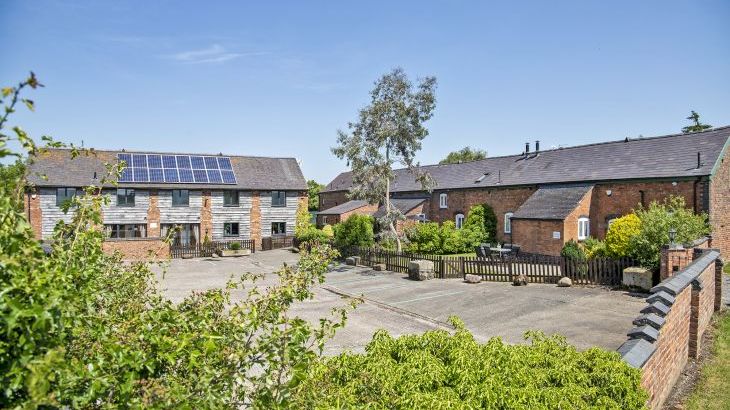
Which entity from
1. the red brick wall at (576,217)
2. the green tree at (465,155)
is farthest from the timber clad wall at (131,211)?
the green tree at (465,155)

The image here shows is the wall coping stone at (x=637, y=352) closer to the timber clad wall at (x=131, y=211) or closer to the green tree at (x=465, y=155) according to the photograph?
the timber clad wall at (x=131, y=211)

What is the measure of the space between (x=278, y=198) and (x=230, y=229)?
498cm

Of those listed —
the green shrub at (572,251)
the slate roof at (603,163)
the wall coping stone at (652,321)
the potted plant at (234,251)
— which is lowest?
the potted plant at (234,251)

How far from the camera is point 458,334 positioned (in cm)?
561

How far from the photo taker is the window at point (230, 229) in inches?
1454

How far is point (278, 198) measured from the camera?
3919 centimetres

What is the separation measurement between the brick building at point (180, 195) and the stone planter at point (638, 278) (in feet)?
90.1

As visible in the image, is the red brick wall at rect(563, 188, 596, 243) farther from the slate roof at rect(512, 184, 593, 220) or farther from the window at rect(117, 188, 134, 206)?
the window at rect(117, 188, 134, 206)

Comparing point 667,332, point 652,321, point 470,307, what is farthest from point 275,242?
point 652,321

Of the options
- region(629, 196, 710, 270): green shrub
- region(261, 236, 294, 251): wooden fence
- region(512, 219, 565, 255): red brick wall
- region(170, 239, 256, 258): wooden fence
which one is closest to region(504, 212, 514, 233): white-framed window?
region(512, 219, 565, 255): red brick wall

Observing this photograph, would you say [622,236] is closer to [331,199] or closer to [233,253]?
[233,253]

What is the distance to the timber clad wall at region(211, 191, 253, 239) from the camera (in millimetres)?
36375

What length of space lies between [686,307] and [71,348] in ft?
35.6

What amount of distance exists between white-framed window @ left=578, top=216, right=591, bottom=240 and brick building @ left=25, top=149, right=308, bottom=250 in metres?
23.0
